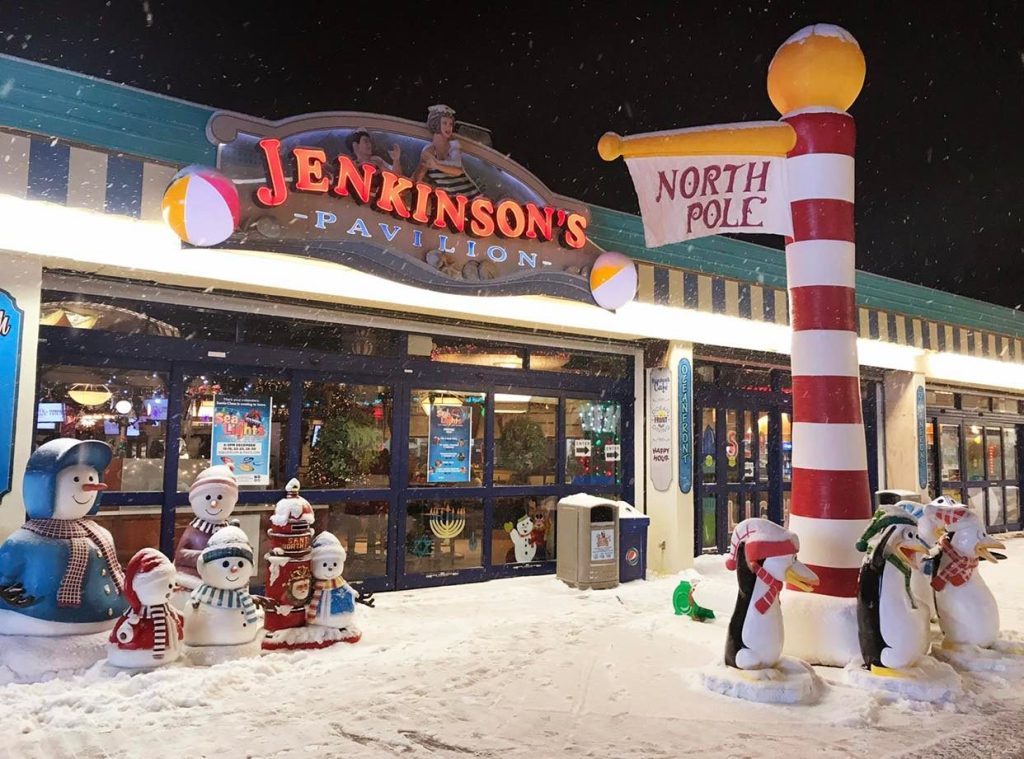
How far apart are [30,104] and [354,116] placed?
2325mm

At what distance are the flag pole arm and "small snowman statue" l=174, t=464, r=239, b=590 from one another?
370cm

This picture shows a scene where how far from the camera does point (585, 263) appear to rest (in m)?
7.70

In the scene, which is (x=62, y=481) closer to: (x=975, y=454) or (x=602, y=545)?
(x=602, y=545)

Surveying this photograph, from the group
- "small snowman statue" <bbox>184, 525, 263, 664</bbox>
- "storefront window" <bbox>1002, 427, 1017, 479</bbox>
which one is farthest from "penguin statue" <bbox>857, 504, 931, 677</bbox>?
"storefront window" <bbox>1002, 427, 1017, 479</bbox>

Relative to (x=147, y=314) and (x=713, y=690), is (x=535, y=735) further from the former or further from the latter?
(x=147, y=314)

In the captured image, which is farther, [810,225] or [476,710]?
[810,225]

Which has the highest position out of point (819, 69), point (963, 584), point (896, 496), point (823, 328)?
point (819, 69)

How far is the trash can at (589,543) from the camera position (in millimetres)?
7969

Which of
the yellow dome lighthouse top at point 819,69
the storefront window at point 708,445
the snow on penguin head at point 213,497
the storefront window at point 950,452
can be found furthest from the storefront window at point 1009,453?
the snow on penguin head at point 213,497

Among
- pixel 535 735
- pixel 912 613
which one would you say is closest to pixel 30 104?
pixel 535 735

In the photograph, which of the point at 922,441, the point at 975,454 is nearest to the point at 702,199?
the point at 922,441

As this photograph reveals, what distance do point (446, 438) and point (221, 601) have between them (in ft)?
11.3

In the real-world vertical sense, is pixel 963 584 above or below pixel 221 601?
above

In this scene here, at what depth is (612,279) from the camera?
757 centimetres
